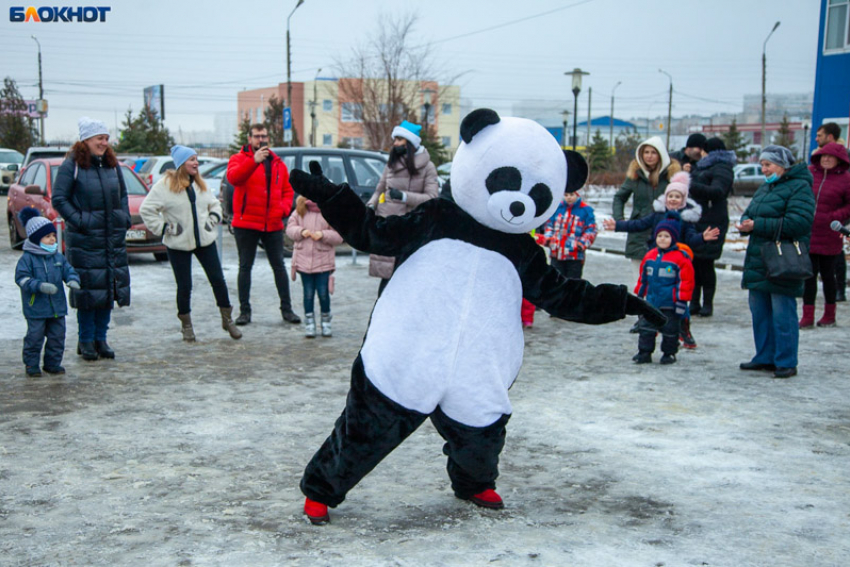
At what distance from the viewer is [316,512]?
3.71 meters

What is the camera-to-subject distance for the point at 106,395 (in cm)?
593

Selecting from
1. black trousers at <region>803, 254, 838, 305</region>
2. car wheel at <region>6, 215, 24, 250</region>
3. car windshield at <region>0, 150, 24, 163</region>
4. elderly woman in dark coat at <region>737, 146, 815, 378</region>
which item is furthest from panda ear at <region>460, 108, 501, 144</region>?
car windshield at <region>0, 150, 24, 163</region>

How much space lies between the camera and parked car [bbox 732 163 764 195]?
41287 mm

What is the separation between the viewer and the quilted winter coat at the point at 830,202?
27.2ft

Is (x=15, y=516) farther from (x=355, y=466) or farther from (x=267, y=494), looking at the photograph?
(x=355, y=466)

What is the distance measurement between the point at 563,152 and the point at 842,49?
921 inches

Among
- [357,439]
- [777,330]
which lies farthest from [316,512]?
[777,330]

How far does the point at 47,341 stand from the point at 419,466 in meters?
3.44

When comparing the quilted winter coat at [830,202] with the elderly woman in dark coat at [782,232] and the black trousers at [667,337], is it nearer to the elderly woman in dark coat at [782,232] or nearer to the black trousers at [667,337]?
the elderly woman in dark coat at [782,232]

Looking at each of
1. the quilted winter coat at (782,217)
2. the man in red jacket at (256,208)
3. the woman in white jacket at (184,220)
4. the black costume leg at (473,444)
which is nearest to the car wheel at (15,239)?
the man in red jacket at (256,208)

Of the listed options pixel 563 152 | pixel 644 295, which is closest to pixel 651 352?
pixel 644 295

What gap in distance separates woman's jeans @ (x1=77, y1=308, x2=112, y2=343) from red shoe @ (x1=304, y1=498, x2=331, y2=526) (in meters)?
3.95

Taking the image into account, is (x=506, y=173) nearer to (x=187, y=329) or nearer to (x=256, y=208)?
(x=187, y=329)

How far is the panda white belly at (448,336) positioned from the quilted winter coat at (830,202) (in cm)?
587
